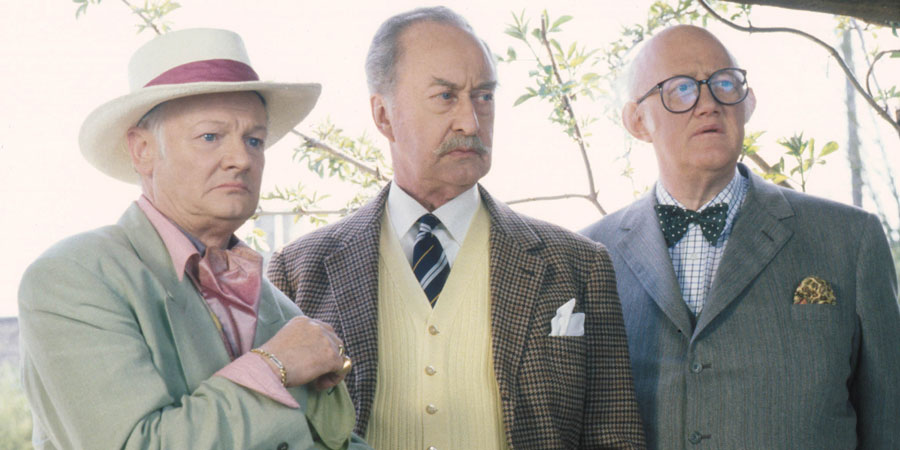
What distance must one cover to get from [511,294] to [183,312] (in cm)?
88

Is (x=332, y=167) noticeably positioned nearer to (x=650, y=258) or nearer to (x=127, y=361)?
(x=650, y=258)

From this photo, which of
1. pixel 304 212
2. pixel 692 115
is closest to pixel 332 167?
pixel 304 212

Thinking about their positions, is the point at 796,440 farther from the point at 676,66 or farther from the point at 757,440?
the point at 676,66

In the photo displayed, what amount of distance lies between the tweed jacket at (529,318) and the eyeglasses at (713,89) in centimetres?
53

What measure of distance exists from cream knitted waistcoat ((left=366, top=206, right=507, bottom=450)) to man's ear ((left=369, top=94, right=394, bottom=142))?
1.45ft

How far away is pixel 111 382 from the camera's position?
53.3 inches

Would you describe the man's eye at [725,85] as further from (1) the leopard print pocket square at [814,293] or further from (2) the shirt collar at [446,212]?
(2) the shirt collar at [446,212]

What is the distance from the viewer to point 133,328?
142 centimetres

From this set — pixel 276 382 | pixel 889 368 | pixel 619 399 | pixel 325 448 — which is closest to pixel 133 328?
pixel 276 382

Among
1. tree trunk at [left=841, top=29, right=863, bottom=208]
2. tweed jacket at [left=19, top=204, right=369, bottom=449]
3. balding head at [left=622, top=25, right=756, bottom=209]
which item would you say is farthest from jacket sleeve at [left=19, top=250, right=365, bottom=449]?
tree trunk at [left=841, top=29, right=863, bottom=208]

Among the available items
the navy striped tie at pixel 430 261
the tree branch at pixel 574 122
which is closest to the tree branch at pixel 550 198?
the tree branch at pixel 574 122

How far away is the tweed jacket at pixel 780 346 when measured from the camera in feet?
7.41

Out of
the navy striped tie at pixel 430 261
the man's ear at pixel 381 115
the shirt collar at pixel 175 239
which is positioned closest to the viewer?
the shirt collar at pixel 175 239

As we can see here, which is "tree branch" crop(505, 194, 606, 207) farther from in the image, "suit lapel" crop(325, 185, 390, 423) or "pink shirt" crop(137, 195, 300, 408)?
"pink shirt" crop(137, 195, 300, 408)
